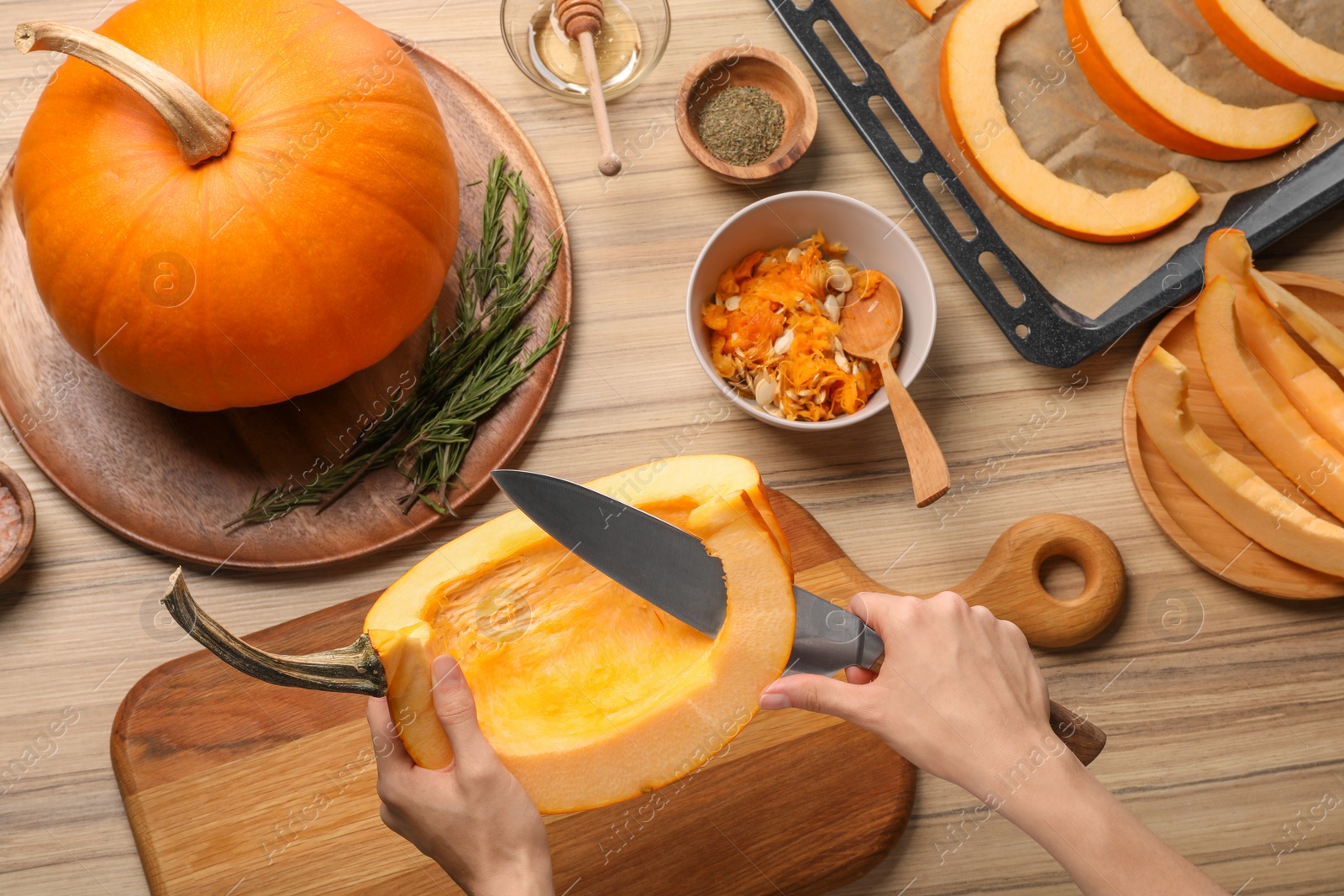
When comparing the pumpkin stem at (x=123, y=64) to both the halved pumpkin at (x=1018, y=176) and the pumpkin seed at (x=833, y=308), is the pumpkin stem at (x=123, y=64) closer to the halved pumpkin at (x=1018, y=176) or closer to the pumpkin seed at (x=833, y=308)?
the pumpkin seed at (x=833, y=308)

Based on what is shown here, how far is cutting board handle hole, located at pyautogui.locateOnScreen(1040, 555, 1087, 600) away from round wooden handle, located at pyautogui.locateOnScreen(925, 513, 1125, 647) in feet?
0.22

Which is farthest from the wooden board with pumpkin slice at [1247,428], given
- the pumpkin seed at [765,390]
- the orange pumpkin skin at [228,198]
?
the orange pumpkin skin at [228,198]

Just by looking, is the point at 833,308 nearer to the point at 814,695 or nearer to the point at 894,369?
the point at 894,369

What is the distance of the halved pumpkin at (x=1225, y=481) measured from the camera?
1.46m

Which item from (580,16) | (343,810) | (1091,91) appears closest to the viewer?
(343,810)

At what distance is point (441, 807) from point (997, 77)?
1644 mm

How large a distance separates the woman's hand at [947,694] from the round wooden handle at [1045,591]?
239 millimetres

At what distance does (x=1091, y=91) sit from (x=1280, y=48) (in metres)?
0.35

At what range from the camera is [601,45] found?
5.40 feet

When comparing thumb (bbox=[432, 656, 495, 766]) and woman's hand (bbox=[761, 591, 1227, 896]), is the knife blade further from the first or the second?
thumb (bbox=[432, 656, 495, 766])

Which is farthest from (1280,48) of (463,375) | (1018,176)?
(463,375)

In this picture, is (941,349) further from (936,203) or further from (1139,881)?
(1139,881)

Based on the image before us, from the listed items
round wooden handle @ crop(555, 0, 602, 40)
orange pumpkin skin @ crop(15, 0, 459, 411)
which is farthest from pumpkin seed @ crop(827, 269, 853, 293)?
orange pumpkin skin @ crop(15, 0, 459, 411)

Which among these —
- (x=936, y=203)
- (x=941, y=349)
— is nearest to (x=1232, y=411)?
(x=941, y=349)
